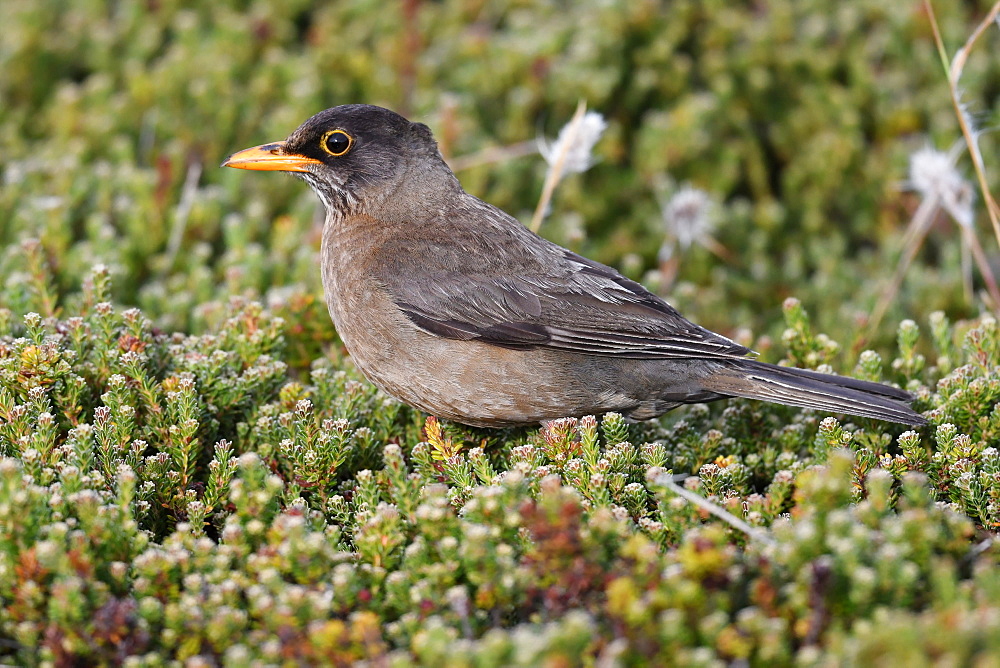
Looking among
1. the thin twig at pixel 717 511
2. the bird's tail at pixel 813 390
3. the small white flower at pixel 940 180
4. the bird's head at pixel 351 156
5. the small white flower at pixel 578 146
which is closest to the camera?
the thin twig at pixel 717 511

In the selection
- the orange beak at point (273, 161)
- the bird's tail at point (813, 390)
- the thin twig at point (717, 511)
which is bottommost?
the thin twig at point (717, 511)

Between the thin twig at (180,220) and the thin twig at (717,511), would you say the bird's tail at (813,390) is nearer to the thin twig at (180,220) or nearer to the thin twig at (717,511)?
the thin twig at (717,511)

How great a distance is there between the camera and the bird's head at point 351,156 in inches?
202

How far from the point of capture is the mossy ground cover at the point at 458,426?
10.1ft

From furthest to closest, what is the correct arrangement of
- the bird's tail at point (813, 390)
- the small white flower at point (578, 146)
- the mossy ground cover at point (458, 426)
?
the small white flower at point (578, 146) → the bird's tail at point (813, 390) → the mossy ground cover at point (458, 426)

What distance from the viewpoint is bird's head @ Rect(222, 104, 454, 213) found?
16.9 feet

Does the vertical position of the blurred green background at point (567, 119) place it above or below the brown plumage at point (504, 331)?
above

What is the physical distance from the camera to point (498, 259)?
495cm

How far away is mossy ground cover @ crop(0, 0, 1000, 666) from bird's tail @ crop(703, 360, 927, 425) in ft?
0.50

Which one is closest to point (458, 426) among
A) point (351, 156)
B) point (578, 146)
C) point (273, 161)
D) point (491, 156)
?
point (351, 156)

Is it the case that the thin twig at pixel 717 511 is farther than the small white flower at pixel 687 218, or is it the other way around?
the small white flower at pixel 687 218

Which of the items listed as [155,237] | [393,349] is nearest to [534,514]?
[393,349]

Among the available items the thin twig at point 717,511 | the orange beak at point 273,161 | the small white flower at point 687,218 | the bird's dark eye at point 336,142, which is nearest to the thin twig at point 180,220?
the orange beak at point 273,161

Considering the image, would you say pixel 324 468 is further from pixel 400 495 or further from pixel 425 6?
pixel 425 6
